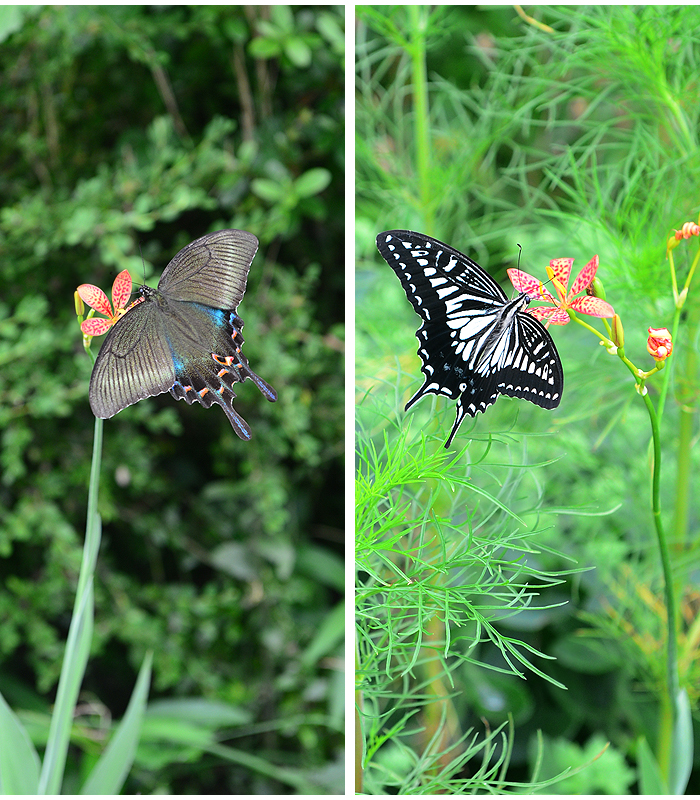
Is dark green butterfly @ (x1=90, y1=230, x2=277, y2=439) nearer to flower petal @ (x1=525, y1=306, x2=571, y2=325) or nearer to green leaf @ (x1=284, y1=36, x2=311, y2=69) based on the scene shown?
flower petal @ (x1=525, y1=306, x2=571, y2=325)

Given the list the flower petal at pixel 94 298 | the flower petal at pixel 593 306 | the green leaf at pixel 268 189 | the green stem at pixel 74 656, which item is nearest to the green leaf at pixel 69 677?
the green stem at pixel 74 656

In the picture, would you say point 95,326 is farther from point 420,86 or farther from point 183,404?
point 183,404

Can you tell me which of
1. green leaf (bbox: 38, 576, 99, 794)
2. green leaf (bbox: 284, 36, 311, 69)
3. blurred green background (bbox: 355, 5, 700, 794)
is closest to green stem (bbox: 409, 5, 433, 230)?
blurred green background (bbox: 355, 5, 700, 794)

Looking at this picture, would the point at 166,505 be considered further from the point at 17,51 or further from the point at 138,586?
the point at 17,51

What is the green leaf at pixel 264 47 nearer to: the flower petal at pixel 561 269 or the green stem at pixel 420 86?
the green stem at pixel 420 86

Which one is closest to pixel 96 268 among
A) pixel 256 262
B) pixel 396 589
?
pixel 256 262

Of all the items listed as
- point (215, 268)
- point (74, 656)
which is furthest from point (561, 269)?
point (74, 656)
